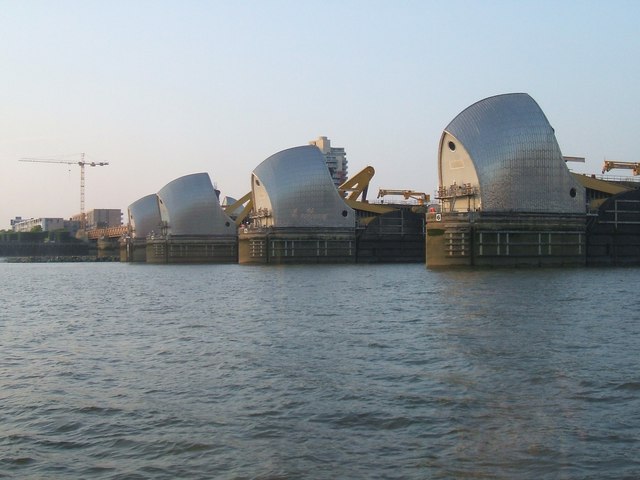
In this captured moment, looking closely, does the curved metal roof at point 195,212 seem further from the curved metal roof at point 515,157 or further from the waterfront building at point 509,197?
the curved metal roof at point 515,157

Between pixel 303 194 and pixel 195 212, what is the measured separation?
28.1 metres

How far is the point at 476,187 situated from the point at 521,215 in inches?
199

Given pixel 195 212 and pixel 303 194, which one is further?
pixel 195 212

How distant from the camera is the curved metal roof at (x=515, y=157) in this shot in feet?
249

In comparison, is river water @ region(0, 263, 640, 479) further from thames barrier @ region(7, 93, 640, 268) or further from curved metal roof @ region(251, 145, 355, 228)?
curved metal roof @ region(251, 145, 355, 228)

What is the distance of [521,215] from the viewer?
248 feet

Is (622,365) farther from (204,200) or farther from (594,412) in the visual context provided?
(204,200)

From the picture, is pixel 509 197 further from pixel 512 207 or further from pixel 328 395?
pixel 328 395

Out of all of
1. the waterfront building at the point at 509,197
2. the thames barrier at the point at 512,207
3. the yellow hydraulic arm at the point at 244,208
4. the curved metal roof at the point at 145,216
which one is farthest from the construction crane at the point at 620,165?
the curved metal roof at the point at 145,216

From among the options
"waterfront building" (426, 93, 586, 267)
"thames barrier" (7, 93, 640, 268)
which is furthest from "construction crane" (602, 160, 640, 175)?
"waterfront building" (426, 93, 586, 267)

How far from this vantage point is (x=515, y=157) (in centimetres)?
7612

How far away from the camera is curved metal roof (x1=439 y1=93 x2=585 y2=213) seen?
76000mm

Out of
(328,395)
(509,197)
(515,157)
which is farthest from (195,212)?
(328,395)

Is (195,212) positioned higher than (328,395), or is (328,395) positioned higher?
(195,212)
